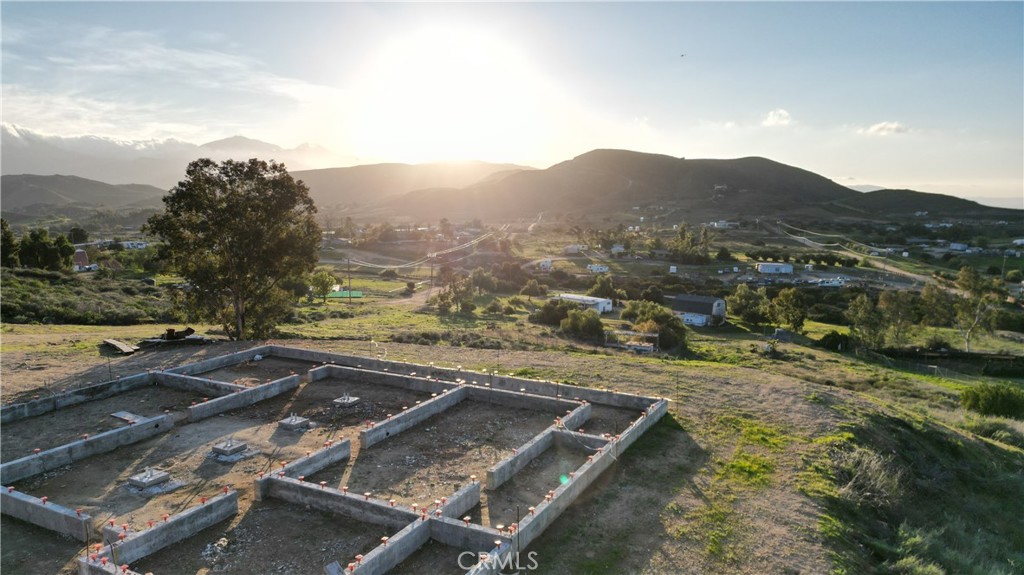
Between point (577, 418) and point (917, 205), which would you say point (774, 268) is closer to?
point (577, 418)

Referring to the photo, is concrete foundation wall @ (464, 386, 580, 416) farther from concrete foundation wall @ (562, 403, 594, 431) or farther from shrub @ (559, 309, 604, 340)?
shrub @ (559, 309, 604, 340)

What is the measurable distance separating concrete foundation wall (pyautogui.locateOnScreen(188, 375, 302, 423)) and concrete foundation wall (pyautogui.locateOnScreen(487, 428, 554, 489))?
942 centimetres

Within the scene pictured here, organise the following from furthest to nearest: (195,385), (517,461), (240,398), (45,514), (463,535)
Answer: (195,385)
(240,398)
(517,461)
(45,514)
(463,535)

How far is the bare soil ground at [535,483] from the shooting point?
10.4m

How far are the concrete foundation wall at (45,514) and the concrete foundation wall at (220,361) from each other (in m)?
9.68

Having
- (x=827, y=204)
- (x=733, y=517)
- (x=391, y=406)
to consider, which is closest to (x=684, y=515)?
(x=733, y=517)

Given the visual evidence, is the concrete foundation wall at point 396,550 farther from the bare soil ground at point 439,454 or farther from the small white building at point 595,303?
the small white building at point 595,303

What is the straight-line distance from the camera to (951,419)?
72.1 feet

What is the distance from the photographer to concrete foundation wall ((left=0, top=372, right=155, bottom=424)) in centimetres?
1714

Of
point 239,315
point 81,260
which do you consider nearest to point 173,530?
point 239,315

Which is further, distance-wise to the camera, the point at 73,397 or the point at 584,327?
the point at 584,327

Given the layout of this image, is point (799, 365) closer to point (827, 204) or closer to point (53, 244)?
point (53, 244)

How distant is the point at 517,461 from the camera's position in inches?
541
